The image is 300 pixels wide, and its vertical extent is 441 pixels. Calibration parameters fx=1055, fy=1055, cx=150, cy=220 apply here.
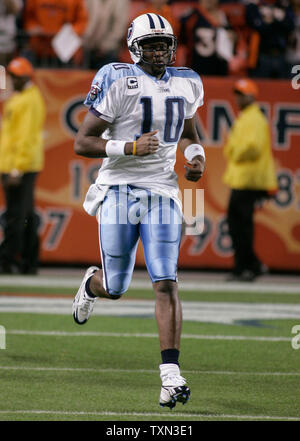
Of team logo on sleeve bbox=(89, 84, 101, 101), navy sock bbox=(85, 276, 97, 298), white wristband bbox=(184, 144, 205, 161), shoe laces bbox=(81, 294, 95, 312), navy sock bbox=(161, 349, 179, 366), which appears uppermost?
team logo on sleeve bbox=(89, 84, 101, 101)

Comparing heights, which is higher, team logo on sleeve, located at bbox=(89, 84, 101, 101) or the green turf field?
team logo on sleeve, located at bbox=(89, 84, 101, 101)

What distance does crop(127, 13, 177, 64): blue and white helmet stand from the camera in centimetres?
545

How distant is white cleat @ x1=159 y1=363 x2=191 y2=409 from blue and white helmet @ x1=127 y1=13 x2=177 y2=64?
1645 mm

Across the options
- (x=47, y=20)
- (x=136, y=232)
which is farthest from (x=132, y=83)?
(x=47, y=20)

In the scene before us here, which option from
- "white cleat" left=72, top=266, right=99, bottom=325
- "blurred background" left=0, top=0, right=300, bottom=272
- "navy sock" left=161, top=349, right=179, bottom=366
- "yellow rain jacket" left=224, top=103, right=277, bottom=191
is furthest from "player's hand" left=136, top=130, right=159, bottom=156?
"blurred background" left=0, top=0, right=300, bottom=272

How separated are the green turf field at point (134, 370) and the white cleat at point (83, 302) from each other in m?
0.27

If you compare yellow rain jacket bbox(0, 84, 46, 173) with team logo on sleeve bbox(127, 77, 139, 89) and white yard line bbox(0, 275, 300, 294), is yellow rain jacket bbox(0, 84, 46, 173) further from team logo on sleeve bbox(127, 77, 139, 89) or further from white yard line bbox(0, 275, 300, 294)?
team logo on sleeve bbox(127, 77, 139, 89)

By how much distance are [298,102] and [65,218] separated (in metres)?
2.89

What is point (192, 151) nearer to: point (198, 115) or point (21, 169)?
point (21, 169)

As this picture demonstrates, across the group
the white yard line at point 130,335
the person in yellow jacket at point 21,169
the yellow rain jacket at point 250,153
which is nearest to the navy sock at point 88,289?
the white yard line at point 130,335

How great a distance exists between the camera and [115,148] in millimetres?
5289

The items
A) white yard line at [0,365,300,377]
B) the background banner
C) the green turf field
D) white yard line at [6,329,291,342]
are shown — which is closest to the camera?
the green turf field

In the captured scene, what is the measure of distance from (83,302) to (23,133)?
4857mm

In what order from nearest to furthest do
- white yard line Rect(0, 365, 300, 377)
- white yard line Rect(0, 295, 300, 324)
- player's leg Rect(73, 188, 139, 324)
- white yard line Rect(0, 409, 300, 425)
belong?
white yard line Rect(0, 409, 300, 425) < player's leg Rect(73, 188, 139, 324) < white yard line Rect(0, 365, 300, 377) < white yard line Rect(0, 295, 300, 324)
